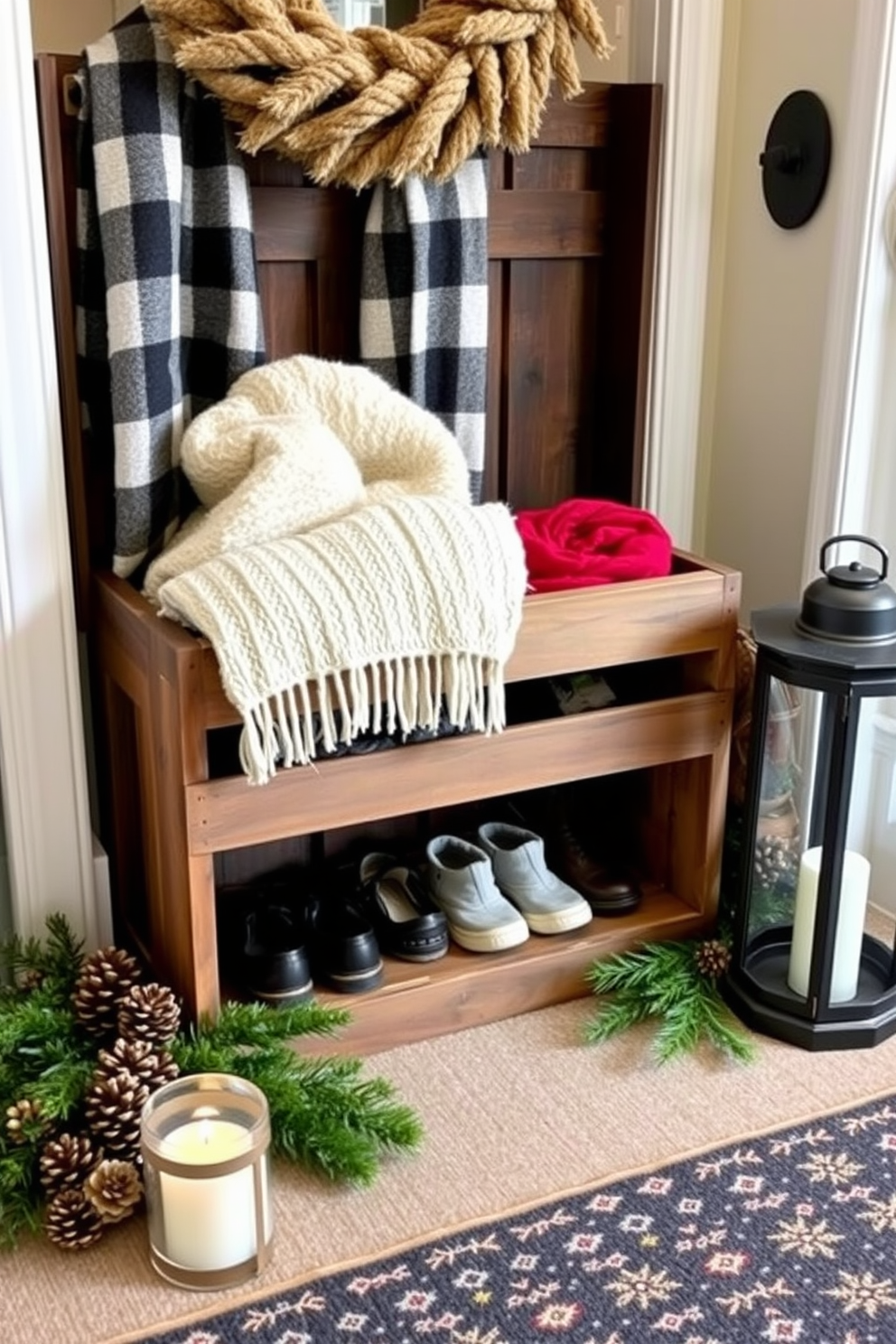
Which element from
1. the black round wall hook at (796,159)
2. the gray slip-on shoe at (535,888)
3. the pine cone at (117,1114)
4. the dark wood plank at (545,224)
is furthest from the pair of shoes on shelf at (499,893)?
the black round wall hook at (796,159)

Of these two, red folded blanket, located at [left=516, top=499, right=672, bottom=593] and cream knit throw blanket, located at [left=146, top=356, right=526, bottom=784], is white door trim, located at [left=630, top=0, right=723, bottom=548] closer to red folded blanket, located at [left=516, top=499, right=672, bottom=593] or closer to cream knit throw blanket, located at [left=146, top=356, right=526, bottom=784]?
red folded blanket, located at [left=516, top=499, right=672, bottom=593]

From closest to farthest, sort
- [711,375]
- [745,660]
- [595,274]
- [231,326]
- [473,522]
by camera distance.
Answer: [473,522] → [231,326] → [745,660] → [595,274] → [711,375]

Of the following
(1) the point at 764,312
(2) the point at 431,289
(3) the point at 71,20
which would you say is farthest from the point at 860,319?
(3) the point at 71,20

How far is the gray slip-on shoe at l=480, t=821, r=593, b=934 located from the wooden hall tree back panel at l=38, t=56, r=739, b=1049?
0.03m

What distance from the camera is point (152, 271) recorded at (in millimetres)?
1568

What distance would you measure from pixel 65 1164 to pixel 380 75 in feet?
4.12

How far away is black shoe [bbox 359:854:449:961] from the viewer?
1716 mm

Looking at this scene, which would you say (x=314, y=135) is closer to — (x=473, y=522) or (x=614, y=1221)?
(x=473, y=522)

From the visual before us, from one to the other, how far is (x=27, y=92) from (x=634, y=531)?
0.87 meters

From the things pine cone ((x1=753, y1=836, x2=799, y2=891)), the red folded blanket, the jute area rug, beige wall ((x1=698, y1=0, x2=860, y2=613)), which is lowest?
the jute area rug

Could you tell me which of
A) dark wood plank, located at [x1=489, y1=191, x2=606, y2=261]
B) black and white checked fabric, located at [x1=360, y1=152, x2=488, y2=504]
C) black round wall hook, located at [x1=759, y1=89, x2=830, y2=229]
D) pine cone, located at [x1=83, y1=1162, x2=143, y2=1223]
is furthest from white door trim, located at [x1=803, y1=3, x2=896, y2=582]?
pine cone, located at [x1=83, y1=1162, x2=143, y2=1223]

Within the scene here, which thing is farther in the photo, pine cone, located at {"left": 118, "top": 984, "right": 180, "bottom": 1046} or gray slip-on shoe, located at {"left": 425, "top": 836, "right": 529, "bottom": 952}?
gray slip-on shoe, located at {"left": 425, "top": 836, "right": 529, "bottom": 952}

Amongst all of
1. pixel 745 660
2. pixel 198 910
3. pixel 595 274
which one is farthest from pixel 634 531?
pixel 198 910

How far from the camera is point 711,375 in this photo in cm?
211
